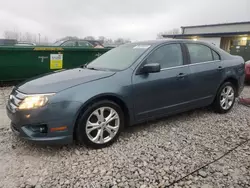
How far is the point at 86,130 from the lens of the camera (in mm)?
2920

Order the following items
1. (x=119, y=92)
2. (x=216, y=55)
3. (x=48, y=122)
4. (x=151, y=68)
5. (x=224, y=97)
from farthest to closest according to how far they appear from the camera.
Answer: (x=224, y=97)
(x=216, y=55)
(x=151, y=68)
(x=119, y=92)
(x=48, y=122)

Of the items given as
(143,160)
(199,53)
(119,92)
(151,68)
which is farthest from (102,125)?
(199,53)

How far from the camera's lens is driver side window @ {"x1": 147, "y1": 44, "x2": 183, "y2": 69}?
3546mm

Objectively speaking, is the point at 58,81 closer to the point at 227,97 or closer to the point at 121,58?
the point at 121,58

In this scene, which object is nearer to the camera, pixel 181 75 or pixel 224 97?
pixel 181 75

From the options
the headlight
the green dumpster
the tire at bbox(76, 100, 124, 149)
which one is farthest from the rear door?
the green dumpster

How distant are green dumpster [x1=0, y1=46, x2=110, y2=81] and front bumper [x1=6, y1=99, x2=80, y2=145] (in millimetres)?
4318

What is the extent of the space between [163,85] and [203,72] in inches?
37.4

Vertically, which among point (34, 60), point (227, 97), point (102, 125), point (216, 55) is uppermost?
point (216, 55)

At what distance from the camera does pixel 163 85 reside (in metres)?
3.48

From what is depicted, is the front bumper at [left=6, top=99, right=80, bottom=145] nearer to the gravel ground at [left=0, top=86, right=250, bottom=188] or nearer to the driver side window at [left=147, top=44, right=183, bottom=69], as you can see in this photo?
the gravel ground at [left=0, top=86, right=250, bottom=188]

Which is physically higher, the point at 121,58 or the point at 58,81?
the point at 121,58

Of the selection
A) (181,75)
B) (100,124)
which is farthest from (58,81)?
(181,75)

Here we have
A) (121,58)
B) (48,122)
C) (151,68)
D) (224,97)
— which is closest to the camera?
(48,122)
